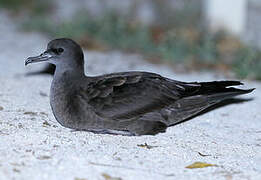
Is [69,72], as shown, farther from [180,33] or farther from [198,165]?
[180,33]

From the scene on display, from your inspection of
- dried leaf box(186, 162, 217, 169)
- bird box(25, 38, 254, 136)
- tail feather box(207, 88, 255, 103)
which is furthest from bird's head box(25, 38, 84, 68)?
dried leaf box(186, 162, 217, 169)

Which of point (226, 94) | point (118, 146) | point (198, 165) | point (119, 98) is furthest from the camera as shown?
point (226, 94)

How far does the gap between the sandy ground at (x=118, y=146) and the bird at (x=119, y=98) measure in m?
0.13

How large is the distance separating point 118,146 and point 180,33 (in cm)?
542

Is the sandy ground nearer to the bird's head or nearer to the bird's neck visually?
the bird's neck

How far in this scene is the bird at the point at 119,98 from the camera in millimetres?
5074

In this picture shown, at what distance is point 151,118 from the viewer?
5.21m

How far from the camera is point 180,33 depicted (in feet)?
32.2

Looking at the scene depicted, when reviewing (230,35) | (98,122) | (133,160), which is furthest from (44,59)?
(230,35)

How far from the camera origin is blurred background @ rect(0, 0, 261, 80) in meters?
8.53

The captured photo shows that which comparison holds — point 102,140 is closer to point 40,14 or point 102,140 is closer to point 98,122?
point 98,122

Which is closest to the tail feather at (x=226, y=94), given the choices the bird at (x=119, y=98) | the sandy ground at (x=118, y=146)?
the bird at (x=119, y=98)

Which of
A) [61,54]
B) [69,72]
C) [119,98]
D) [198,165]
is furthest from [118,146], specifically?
[61,54]

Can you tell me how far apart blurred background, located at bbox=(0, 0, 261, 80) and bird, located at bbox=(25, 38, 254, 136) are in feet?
7.58
